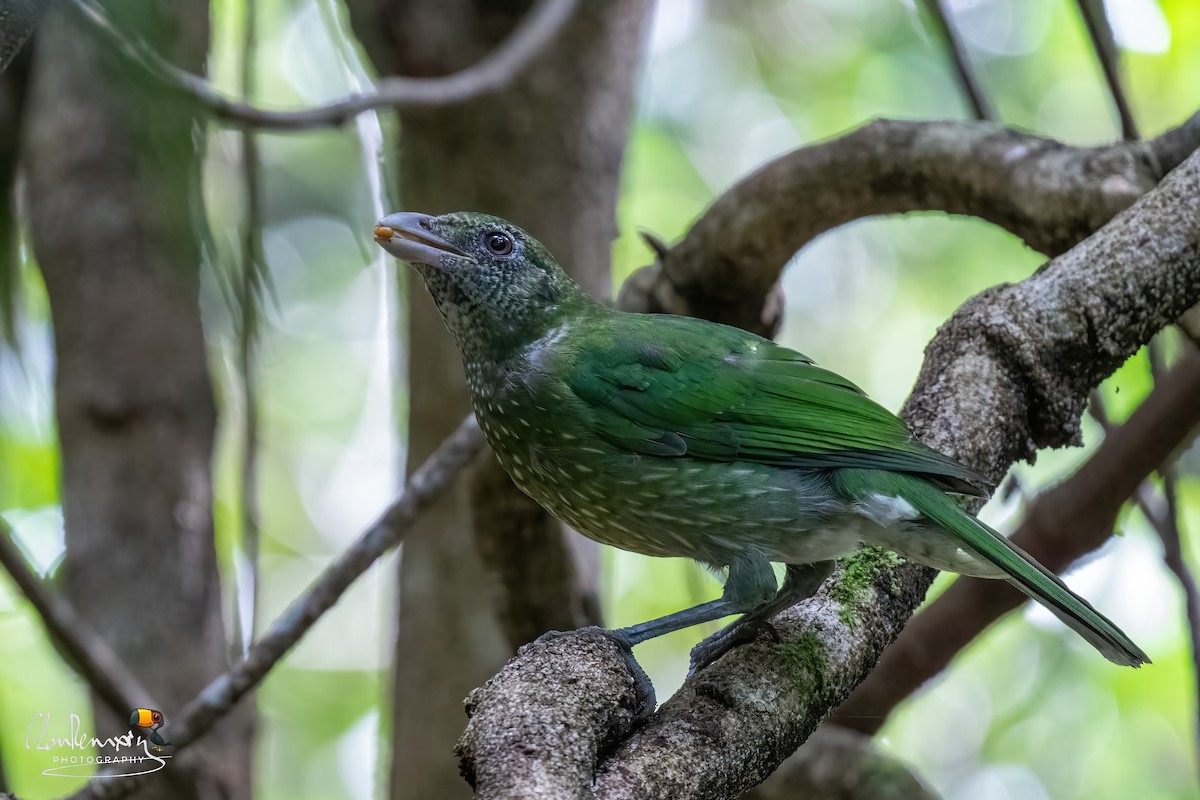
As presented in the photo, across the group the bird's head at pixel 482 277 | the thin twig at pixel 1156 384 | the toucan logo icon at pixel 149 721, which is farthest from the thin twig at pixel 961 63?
the toucan logo icon at pixel 149 721

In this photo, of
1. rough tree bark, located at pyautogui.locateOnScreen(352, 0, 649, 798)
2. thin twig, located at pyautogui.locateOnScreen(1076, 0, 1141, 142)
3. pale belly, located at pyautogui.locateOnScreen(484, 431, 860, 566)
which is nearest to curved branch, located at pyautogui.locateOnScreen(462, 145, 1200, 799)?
pale belly, located at pyautogui.locateOnScreen(484, 431, 860, 566)

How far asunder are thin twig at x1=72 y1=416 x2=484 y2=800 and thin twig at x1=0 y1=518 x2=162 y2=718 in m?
0.20

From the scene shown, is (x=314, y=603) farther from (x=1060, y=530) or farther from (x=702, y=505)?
(x=1060, y=530)

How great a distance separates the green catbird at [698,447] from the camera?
273cm

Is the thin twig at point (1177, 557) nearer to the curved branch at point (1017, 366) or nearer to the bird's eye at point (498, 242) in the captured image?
the curved branch at point (1017, 366)

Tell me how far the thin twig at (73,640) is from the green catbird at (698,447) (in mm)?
1354

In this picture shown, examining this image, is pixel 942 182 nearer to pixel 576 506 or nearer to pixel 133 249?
pixel 576 506

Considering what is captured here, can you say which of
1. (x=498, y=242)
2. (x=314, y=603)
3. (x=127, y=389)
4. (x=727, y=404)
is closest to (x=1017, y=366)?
(x=727, y=404)

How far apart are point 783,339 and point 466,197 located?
5660 mm

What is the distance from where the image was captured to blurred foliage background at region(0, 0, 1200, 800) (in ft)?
21.4

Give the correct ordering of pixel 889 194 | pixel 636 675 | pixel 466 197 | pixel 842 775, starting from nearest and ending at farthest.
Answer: pixel 636 675 → pixel 889 194 → pixel 842 775 → pixel 466 197

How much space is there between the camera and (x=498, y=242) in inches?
131

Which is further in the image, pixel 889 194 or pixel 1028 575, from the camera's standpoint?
pixel 889 194

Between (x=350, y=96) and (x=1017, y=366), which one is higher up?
(x=350, y=96)
